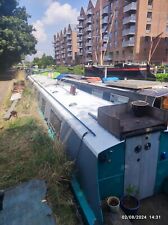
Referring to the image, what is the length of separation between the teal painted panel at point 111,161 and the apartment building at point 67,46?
68919mm

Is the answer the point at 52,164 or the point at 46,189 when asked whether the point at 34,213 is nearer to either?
the point at 46,189

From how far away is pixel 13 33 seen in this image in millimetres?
23188

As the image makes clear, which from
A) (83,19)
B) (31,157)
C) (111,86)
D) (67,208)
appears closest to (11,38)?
(111,86)

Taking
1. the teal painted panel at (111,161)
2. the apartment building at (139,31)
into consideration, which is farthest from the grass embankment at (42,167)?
the apartment building at (139,31)

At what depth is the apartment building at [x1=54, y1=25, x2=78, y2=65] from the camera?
71438 millimetres

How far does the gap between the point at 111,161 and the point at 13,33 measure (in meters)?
24.3

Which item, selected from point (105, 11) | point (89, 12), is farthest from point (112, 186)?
point (89, 12)

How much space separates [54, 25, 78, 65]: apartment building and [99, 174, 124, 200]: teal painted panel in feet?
226

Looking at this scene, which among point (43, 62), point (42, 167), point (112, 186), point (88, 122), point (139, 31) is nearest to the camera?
point (112, 186)

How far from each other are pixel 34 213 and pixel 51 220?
290 mm

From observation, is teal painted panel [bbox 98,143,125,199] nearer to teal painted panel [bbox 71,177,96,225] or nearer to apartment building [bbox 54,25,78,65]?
teal painted panel [bbox 71,177,96,225]

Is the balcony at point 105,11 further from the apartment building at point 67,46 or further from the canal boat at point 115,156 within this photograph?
the canal boat at point 115,156

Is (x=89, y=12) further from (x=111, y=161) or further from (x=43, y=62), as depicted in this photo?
(x=111, y=161)

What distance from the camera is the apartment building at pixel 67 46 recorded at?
71438 millimetres
